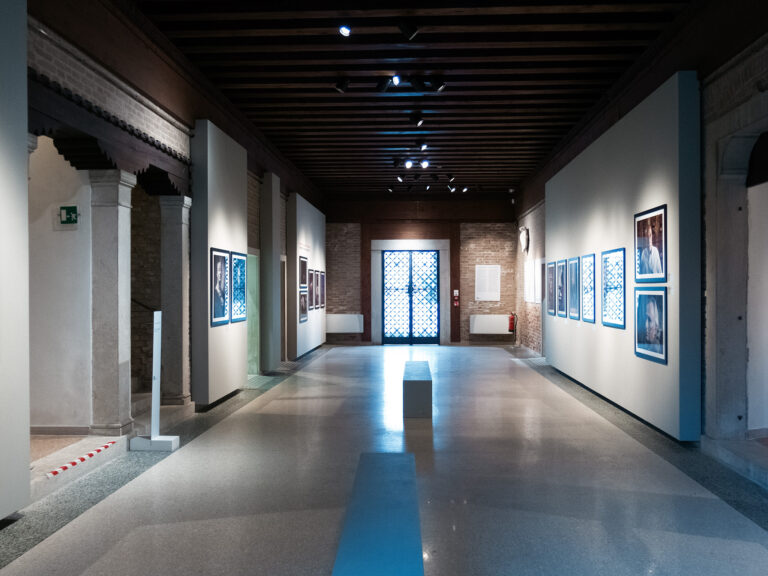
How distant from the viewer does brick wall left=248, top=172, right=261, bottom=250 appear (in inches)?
437

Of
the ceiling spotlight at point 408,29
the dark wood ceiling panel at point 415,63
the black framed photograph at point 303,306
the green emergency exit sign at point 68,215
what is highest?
the dark wood ceiling panel at point 415,63

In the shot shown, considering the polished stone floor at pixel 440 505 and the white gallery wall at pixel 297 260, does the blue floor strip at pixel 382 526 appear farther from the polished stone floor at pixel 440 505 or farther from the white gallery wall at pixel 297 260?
the white gallery wall at pixel 297 260

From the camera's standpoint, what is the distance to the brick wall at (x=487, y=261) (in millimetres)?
17938

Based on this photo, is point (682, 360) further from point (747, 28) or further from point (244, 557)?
point (244, 557)

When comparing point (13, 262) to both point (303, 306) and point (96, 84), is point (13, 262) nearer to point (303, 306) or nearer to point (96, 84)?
point (96, 84)

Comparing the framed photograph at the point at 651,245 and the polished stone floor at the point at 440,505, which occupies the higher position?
the framed photograph at the point at 651,245

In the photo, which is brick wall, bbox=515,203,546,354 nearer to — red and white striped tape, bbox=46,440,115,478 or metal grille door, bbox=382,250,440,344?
metal grille door, bbox=382,250,440,344

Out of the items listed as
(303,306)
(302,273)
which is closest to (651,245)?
(302,273)

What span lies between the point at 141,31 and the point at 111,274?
2.42 m

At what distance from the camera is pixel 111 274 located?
6.00 meters

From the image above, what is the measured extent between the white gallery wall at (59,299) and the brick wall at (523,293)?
9.68m

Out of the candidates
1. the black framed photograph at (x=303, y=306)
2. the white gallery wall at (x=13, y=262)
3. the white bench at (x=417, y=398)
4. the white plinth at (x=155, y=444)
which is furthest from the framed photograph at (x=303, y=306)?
the white gallery wall at (x=13, y=262)

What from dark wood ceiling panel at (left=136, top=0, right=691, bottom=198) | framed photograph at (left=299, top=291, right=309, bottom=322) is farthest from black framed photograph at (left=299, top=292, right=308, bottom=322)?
dark wood ceiling panel at (left=136, top=0, right=691, bottom=198)

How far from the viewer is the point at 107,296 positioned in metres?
6.00
